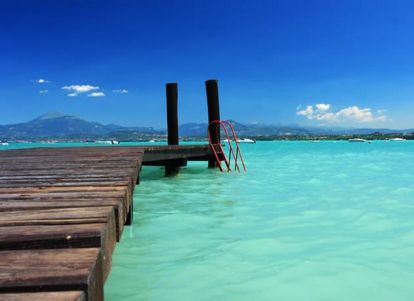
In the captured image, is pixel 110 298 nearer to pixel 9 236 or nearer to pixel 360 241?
pixel 9 236

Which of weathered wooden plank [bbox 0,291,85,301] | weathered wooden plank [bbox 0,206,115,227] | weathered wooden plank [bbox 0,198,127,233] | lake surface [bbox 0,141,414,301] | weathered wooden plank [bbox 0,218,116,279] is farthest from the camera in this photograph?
lake surface [bbox 0,141,414,301]

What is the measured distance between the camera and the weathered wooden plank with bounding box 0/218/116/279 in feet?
5.46

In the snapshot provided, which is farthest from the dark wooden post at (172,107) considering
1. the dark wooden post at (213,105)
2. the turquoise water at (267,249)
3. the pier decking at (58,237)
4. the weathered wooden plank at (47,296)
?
the weathered wooden plank at (47,296)

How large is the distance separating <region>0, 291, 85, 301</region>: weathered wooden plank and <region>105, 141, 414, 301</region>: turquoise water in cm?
230

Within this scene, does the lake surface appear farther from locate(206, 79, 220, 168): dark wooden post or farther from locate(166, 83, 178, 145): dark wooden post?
locate(166, 83, 178, 145): dark wooden post

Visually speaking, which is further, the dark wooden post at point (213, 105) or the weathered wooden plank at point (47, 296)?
the dark wooden post at point (213, 105)

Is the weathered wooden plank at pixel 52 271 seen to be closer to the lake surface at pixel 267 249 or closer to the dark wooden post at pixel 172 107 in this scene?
the lake surface at pixel 267 249

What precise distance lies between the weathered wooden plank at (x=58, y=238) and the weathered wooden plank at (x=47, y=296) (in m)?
0.43

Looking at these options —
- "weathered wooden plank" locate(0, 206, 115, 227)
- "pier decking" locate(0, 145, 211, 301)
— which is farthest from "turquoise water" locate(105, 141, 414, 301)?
"weathered wooden plank" locate(0, 206, 115, 227)

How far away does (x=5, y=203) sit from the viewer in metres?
2.66

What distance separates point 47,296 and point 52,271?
15 cm

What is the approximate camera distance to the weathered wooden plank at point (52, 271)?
126 cm

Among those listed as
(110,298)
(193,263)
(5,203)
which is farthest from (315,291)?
(5,203)

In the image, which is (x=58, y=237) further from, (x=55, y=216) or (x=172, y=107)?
(x=172, y=107)
